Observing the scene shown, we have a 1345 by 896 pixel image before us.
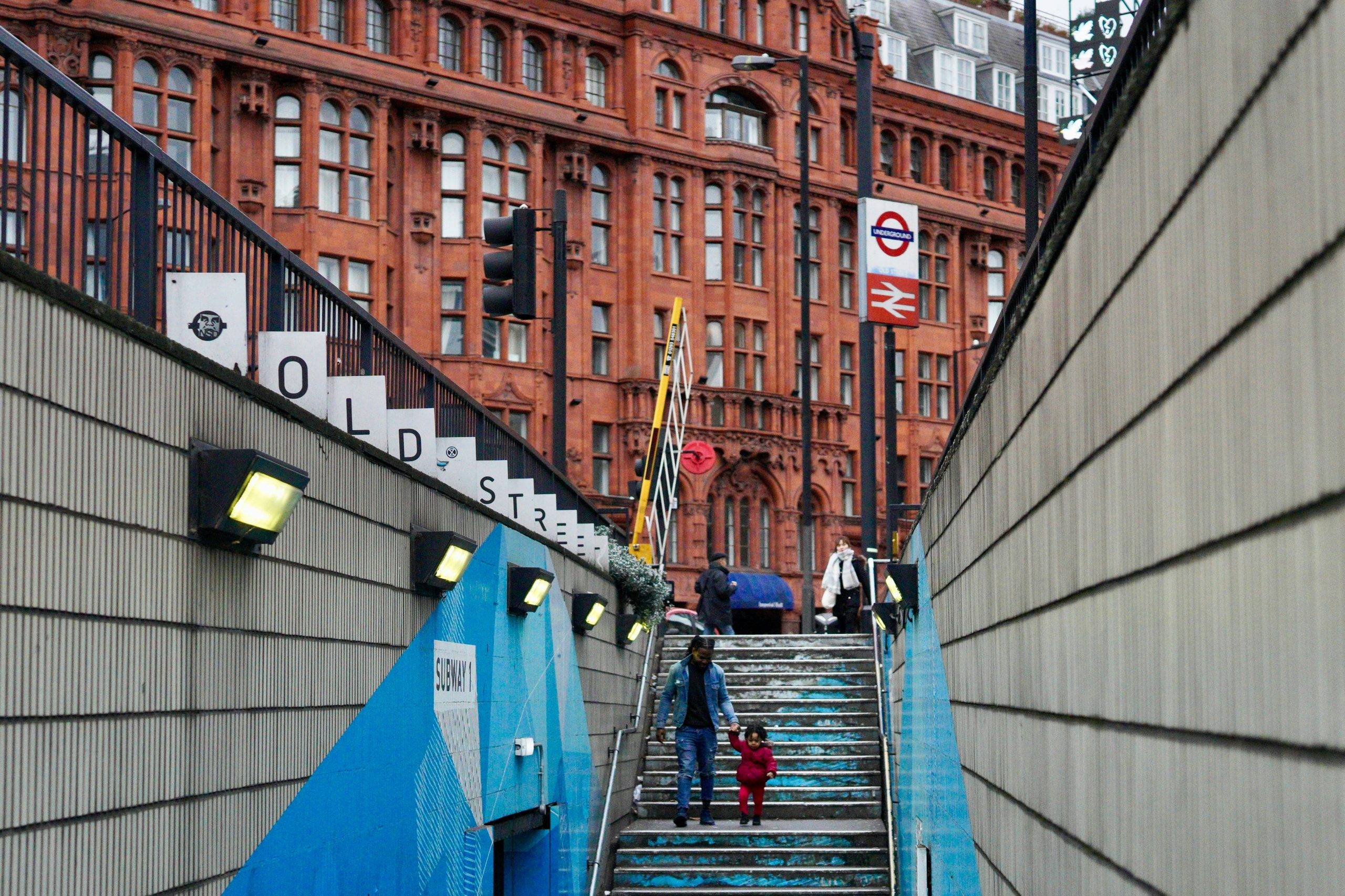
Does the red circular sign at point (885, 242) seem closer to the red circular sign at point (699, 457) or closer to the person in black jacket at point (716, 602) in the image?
the person in black jacket at point (716, 602)

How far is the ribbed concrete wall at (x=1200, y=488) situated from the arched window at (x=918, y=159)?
1996 inches

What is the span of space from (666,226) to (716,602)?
21.0m

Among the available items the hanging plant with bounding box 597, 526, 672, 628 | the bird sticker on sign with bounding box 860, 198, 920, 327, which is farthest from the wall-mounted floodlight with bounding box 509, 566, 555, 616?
the bird sticker on sign with bounding box 860, 198, 920, 327

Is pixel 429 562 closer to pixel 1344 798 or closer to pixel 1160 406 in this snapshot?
pixel 1160 406

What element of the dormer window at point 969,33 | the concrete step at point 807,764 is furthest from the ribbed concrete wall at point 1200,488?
the dormer window at point 969,33

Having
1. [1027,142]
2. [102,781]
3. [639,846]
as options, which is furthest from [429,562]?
[639,846]

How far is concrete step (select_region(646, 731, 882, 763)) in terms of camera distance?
74.0 ft

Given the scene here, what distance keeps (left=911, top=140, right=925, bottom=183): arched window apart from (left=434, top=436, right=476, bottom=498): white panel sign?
45.4m

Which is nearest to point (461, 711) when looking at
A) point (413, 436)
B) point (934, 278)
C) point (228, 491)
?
point (413, 436)

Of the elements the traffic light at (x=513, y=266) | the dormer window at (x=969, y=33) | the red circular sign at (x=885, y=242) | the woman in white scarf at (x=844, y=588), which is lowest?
the woman in white scarf at (x=844, y=588)

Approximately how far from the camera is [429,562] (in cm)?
1050

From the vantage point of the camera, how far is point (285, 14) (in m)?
42.7

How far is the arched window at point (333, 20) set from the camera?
1703 inches

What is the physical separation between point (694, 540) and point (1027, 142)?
3453cm
